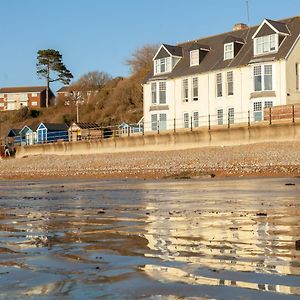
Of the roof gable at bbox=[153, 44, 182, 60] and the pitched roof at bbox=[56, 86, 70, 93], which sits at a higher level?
the pitched roof at bbox=[56, 86, 70, 93]

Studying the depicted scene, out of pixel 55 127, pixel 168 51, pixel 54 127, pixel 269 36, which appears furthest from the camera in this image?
pixel 55 127

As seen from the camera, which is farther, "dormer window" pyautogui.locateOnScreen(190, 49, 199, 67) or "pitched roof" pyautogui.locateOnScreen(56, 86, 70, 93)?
"pitched roof" pyautogui.locateOnScreen(56, 86, 70, 93)

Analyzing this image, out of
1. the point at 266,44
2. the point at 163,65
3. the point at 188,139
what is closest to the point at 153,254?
the point at 188,139

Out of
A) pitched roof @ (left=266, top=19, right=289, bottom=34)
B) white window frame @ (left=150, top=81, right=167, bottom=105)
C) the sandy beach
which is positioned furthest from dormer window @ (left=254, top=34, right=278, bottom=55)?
the sandy beach

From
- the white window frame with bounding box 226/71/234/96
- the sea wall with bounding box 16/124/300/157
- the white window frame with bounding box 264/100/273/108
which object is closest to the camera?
the sea wall with bounding box 16/124/300/157

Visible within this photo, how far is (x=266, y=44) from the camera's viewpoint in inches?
1869

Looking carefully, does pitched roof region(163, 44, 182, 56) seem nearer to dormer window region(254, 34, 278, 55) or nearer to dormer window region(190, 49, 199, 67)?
dormer window region(190, 49, 199, 67)

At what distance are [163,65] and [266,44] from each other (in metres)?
12.6

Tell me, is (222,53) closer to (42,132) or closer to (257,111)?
(257,111)

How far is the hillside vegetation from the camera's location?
84875 millimetres

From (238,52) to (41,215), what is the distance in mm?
42028

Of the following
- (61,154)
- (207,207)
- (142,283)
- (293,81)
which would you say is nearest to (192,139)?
(293,81)

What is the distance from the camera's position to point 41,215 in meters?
11.4

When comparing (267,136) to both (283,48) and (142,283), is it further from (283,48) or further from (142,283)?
(142,283)
